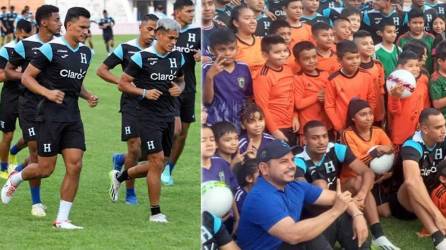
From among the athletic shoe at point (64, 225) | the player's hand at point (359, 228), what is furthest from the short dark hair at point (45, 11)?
the player's hand at point (359, 228)

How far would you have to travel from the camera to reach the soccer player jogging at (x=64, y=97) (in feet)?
20.5

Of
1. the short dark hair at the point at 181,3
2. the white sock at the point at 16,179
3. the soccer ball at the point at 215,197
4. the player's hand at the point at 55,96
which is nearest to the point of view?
the soccer ball at the point at 215,197

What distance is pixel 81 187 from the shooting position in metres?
8.09

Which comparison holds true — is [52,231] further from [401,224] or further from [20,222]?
[401,224]

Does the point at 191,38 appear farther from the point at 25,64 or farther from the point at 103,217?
the point at 103,217

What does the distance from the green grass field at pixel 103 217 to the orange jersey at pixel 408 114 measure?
4.45ft

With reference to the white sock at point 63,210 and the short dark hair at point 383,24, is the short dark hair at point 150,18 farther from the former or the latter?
the short dark hair at point 383,24

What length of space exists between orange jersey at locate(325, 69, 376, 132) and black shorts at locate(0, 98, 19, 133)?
4000 millimetres

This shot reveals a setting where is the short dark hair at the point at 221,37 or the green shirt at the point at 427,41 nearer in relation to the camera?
the short dark hair at the point at 221,37

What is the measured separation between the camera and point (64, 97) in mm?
6367

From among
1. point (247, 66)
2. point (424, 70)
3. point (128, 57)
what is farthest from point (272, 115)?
point (128, 57)

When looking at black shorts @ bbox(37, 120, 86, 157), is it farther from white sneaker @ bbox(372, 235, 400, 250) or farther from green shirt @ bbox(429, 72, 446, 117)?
green shirt @ bbox(429, 72, 446, 117)

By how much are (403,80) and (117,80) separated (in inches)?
96.4

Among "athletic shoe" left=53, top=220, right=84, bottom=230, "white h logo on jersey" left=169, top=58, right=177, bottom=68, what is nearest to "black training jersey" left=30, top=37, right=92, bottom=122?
"white h logo on jersey" left=169, top=58, right=177, bottom=68
